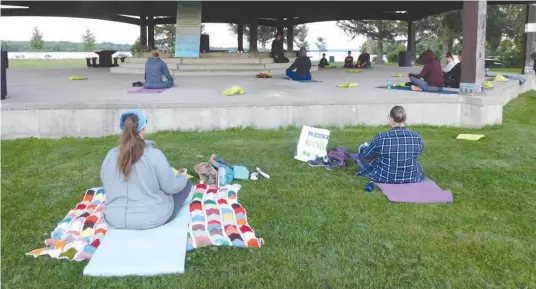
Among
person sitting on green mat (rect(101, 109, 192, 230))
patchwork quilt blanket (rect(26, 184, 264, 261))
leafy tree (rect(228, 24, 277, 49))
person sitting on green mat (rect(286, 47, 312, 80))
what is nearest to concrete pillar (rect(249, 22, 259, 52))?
person sitting on green mat (rect(286, 47, 312, 80))

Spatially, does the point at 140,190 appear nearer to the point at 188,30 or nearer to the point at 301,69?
the point at 301,69

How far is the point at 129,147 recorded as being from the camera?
148 inches

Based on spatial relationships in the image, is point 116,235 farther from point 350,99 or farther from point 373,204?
point 350,99

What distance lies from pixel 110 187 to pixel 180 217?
2.26 feet

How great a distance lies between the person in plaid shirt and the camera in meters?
5.38

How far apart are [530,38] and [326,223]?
19.0 metres

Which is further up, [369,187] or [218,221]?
[369,187]

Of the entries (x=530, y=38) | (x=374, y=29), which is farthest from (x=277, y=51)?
(x=374, y=29)

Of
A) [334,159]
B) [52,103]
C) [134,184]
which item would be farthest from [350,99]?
[134,184]

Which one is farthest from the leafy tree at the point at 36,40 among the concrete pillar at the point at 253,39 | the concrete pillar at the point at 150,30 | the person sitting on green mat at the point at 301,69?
the person sitting on green mat at the point at 301,69

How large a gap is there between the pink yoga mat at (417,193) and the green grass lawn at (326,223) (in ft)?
0.40

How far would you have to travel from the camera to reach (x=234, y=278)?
3.42 metres

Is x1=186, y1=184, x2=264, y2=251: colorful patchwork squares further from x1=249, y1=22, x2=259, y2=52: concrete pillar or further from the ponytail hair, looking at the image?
x1=249, y1=22, x2=259, y2=52: concrete pillar

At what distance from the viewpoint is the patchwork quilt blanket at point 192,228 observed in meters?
3.84
